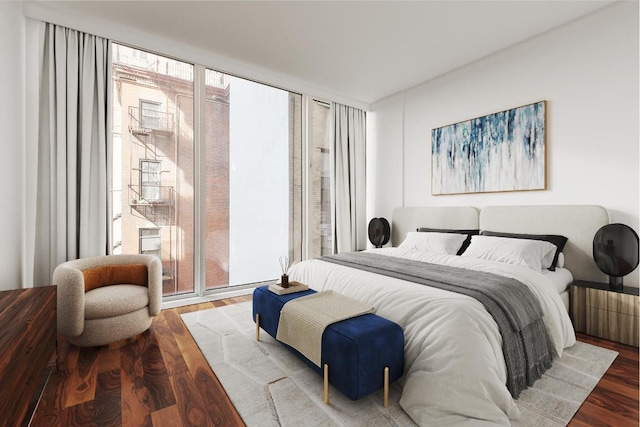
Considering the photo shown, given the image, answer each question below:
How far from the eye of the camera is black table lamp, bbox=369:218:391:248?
459 cm

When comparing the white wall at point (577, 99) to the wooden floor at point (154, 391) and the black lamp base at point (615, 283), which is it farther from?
the wooden floor at point (154, 391)

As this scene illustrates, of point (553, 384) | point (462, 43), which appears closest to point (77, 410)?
point (553, 384)

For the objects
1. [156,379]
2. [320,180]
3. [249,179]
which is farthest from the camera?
[320,180]

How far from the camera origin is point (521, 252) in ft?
8.84

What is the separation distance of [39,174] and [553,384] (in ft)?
14.0

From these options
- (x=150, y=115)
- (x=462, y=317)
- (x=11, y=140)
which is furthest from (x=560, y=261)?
(x=11, y=140)

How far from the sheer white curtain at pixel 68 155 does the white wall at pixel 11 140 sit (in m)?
0.13

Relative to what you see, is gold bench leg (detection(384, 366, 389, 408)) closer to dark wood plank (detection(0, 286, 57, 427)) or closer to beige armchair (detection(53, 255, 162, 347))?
dark wood plank (detection(0, 286, 57, 427))

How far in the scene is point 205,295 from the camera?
3.67 metres

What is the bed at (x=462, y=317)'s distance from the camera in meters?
1.51

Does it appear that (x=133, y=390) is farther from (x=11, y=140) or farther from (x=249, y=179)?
(x=249, y=179)

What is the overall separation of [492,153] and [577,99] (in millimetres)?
864

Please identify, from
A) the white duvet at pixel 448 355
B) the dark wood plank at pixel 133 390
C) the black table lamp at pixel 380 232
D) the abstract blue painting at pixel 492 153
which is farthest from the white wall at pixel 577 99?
the dark wood plank at pixel 133 390

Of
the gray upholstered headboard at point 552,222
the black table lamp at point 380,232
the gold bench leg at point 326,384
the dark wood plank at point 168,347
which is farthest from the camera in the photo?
the black table lamp at point 380,232
